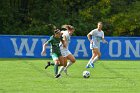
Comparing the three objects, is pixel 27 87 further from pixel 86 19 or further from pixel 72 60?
pixel 86 19

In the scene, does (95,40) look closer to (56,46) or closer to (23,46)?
(56,46)

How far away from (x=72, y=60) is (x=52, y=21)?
21034 millimetres

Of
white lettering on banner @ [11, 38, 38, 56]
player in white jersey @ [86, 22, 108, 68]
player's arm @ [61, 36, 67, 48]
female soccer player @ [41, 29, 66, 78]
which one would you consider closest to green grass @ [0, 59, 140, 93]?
female soccer player @ [41, 29, 66, 78]

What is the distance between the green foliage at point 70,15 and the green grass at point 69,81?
17.3 m

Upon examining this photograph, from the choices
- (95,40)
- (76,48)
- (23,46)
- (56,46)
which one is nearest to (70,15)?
(76,48)

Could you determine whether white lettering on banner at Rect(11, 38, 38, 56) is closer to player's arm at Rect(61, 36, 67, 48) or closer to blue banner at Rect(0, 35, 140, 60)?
blue banner at Rect(0, 35, 140, 60)

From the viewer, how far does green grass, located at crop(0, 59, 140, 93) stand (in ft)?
53.4

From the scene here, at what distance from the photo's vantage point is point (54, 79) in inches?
757

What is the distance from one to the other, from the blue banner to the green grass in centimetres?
690

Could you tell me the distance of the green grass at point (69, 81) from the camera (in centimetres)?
1627

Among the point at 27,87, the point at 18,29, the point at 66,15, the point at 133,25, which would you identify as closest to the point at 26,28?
the point at 18,29

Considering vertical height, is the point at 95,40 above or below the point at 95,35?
below

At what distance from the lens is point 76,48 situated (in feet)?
106

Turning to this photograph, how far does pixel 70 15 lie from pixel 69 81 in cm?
2447
